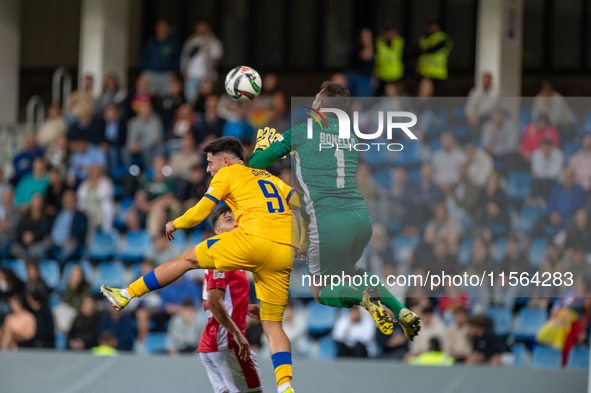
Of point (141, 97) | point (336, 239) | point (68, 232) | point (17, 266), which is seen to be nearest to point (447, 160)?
point (336, 239)

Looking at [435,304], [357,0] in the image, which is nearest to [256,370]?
[435,304]

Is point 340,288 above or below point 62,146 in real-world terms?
below

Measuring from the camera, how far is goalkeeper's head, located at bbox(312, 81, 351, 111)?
6904 millimetres

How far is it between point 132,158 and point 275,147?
26.2 ft

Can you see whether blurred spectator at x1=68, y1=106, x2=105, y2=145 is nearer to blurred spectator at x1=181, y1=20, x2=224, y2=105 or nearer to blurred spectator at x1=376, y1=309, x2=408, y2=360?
blurred spectator at x1=181, y1=20, x2=224, y2=105

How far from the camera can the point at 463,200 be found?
35.7 ft

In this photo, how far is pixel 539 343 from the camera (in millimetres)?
10258

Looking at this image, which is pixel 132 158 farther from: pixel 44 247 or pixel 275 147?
pixel 275 147

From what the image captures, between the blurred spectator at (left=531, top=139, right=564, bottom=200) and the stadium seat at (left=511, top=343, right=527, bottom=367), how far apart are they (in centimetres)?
195

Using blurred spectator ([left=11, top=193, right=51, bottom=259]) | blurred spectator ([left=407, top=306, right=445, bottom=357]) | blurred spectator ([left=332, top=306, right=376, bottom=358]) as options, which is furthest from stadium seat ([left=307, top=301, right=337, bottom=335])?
blurred spectator ([left=11, top=193, right=51, bottom=259])

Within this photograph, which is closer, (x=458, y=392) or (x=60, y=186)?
(x=458, y=392)

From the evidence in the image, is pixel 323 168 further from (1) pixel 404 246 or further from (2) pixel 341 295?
(1) pixel 404 246

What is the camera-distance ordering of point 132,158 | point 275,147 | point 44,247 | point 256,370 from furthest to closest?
point 132,158 < point 44,247 < point 256,370 < point 275,147

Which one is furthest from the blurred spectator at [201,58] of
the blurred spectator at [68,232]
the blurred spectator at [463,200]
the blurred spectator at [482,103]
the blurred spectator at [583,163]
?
the blurred spectator at [583,163]
